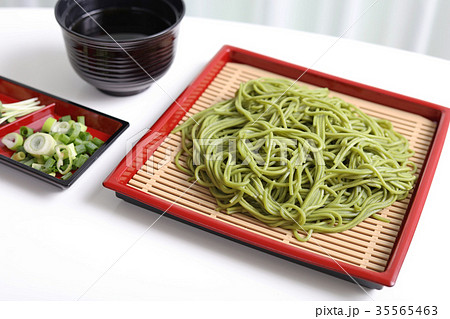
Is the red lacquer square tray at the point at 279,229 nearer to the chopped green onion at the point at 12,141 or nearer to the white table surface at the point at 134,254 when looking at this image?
the white table surface at the point at 134,254

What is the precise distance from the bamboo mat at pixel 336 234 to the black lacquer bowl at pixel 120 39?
10.4 inches

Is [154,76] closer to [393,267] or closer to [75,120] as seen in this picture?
[75,120]

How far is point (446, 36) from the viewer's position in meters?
3.58

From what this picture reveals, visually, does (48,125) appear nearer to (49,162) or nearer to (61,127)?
(61,127)

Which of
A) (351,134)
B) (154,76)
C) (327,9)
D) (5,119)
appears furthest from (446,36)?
(5,119)

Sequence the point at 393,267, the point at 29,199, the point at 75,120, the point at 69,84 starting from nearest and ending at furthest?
the point at 393,267 → the point at 29,199 → the point at 75,120 → the point at 69,84

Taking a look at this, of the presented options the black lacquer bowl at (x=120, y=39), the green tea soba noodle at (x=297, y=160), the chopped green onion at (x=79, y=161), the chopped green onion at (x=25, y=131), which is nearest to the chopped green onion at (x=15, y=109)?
the chopped green onion at (x=25, y=131)

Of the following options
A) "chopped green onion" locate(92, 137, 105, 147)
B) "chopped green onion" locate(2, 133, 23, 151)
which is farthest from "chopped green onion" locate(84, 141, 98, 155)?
"chopped green onion" locate(2, 133, 23, 151)

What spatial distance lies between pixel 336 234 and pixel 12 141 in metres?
1.18

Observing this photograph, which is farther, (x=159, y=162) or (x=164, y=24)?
(x=164, y=24)

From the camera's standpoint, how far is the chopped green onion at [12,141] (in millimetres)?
1800

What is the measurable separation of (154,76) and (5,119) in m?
0.58

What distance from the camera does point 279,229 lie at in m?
1.60

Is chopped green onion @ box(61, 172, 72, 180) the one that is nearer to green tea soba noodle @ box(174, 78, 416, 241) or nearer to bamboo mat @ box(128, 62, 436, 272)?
bamboo mat @ box(128, 62, 436, 272)
